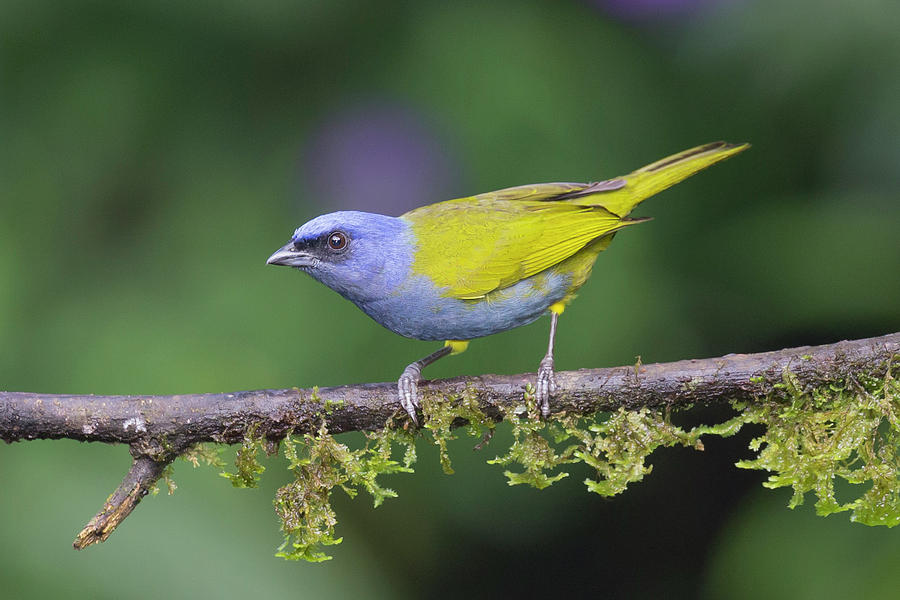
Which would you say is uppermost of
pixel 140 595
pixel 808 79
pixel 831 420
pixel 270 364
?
pixel 808 79

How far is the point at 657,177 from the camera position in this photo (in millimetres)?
3438

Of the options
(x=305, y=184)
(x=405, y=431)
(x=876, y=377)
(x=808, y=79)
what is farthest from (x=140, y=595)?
(x=808, y=79)

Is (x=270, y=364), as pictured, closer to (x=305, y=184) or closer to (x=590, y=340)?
(x=305, y=184)

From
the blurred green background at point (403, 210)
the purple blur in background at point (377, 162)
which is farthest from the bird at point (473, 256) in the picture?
the purple blur in background at point (377, 162)

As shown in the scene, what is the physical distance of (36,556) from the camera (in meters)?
3.38

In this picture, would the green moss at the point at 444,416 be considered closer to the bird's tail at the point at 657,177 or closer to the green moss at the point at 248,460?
the green moss at the point at 248,460

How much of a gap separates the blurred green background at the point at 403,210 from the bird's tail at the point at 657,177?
2.01 feet

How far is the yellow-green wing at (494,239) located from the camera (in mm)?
3143

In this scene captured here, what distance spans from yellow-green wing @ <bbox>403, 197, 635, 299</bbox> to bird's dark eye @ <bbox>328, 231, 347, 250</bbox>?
259mm

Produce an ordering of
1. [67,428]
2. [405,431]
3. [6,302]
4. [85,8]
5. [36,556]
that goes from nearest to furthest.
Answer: [67,428]
[405,431]
[36,556]
[6,302]
[85,8]

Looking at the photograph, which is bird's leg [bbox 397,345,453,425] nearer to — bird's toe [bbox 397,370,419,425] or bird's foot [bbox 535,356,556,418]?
bird's toe [bbox 397,370,419,425]

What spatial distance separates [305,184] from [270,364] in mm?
907

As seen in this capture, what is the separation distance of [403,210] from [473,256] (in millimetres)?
1328

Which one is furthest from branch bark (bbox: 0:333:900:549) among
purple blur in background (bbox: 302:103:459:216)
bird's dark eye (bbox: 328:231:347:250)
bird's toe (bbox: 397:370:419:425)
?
purple blur in background (bbox: 302:103:459:216)
